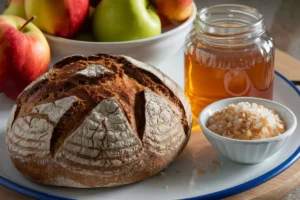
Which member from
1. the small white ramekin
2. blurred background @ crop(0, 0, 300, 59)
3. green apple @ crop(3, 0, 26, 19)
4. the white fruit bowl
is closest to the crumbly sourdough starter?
the small white ramekin

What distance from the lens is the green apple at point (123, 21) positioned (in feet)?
3.19

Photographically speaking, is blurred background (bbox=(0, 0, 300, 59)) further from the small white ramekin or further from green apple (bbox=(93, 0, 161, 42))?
the small white ramekin

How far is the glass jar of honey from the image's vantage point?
0.90 meters

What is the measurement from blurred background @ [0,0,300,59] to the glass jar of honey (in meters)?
0.89

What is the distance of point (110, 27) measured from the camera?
0.98m

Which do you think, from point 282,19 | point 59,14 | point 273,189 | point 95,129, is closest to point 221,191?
point 273,189

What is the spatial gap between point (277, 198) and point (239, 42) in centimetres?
27

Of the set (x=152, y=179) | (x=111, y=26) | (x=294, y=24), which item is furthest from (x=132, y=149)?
(x=294, y=24)

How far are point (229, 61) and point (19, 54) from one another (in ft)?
1.11

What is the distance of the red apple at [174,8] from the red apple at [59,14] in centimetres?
13

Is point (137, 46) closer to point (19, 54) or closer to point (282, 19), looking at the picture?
point (19, 54)

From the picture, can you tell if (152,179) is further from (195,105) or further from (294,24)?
(294,24)

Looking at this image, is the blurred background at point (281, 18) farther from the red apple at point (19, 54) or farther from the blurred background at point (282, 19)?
the red apple at point (19, 54)

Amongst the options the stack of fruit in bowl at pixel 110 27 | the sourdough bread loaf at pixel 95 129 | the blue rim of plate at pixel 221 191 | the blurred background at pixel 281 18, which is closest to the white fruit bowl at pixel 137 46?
the stack of fruit in bowl at pixel 110 27
